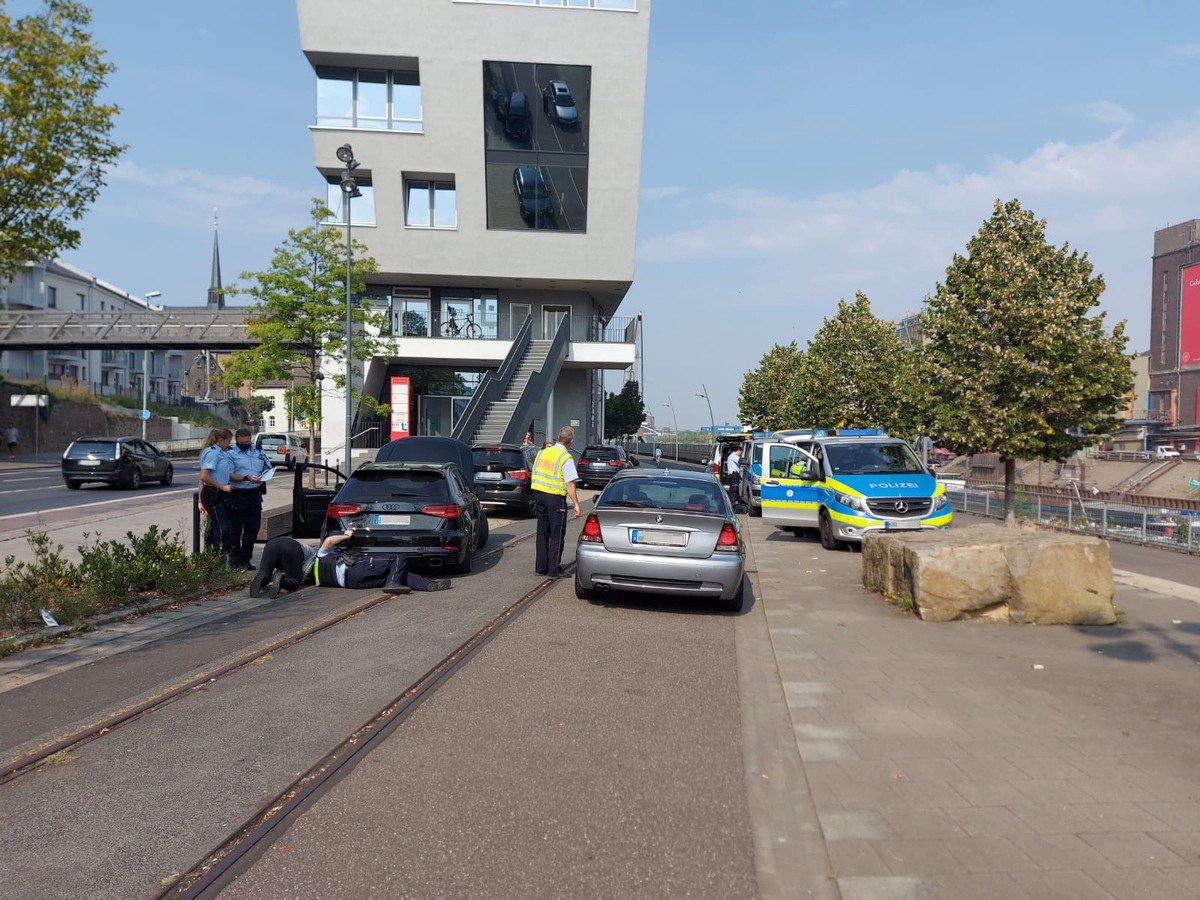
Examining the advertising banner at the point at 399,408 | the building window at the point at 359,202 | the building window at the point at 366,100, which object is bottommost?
the advertising banner at the point at 399,408

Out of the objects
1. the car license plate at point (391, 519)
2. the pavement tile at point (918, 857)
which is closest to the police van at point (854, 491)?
the car license plate at point (391, 519)

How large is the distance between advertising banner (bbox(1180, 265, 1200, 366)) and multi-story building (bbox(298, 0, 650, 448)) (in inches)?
3379

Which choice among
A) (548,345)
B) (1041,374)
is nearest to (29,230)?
(1041,374)

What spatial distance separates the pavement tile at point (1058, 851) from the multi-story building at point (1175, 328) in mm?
109126

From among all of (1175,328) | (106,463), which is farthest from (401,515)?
(1175,328)

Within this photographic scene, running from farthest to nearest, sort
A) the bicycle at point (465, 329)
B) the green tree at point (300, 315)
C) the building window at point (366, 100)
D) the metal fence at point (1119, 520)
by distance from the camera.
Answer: the bicycle at point (465, 329)
the building window at point (366, 100)
the green tree at point (300, 315)
the metal fence at point (1119, 520)

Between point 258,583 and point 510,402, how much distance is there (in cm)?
2675

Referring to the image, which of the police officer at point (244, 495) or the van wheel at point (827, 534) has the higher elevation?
the police officer at point (244, 495)

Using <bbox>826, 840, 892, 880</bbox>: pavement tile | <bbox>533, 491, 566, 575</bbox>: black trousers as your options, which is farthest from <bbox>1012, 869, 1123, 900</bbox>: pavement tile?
<bbox>533, 491, 566, 575</bbox>: black trousers

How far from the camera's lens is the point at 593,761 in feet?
17.6

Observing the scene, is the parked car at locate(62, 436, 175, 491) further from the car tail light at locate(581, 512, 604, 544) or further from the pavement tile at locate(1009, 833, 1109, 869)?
the pavement tile at locate(1009, 833, 1109, 869)

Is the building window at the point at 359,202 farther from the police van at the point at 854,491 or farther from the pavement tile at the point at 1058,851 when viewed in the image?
the pavement tile at the point at 1058,851

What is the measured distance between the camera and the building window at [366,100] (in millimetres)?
39438

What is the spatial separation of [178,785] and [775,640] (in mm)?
5608
